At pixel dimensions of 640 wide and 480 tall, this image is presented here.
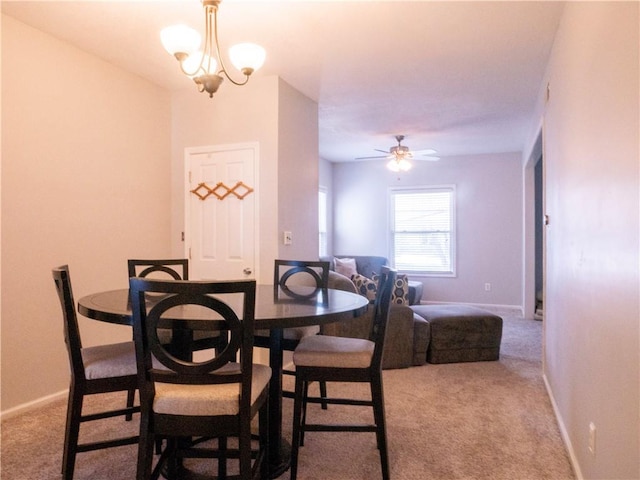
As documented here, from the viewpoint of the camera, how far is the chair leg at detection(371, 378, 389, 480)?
2.01 m

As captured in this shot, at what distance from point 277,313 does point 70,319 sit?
883 mm

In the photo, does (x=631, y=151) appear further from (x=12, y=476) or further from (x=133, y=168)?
(x=133, y=168)

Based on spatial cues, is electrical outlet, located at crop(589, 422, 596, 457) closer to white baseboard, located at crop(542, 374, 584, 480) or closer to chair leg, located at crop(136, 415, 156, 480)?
white baseboard, located at crop(542, 374, 584, 480)

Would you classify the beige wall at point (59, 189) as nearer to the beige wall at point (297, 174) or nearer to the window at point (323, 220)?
the beige wall at point (297, 174)

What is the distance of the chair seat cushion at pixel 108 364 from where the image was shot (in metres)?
1.95

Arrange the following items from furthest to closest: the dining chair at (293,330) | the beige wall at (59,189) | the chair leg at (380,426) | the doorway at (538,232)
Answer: the doorway at (538,232) → the beige wall at (59,189) → the dining chair at (293,330) → the chair leg at (380,426)

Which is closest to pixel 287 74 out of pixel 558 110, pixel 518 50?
pixel 518 50

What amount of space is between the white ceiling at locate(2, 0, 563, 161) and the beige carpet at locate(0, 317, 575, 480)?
8.21 feet

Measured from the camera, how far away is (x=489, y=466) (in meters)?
2.22

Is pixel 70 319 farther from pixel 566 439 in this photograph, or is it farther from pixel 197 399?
pixel 566 439

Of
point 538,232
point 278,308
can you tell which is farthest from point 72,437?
point 538,232

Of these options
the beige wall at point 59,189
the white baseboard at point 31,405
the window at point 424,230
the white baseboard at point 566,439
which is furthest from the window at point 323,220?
the white baseboard at point 31,405

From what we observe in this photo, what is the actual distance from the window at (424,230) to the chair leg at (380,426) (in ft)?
18.8

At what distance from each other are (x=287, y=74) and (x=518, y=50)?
178 centimetres
